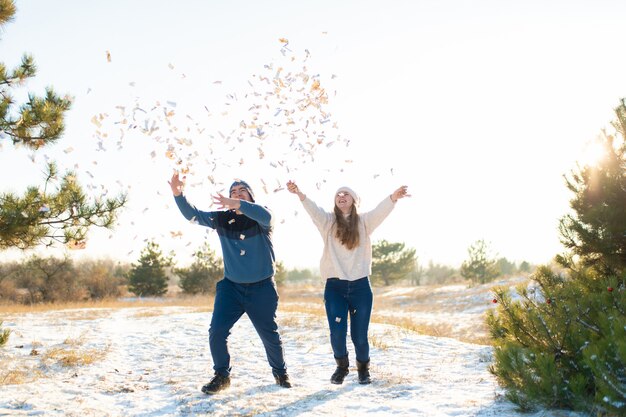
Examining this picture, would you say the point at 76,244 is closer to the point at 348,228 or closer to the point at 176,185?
the point at 176,185

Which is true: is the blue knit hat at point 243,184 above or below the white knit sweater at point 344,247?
above

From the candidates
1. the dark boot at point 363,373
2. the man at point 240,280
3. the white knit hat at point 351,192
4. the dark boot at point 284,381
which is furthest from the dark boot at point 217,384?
the white knit hat at point 351,192

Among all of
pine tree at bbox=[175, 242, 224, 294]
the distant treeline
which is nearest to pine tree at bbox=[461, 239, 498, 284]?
the distant treeline

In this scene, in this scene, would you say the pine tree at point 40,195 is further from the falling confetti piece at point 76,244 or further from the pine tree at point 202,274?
the pine tree at point 202,274

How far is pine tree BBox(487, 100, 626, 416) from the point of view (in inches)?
148

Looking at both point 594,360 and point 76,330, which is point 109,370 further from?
point 594,360

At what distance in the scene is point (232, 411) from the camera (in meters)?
4.68

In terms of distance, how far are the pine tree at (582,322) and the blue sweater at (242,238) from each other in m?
2.49

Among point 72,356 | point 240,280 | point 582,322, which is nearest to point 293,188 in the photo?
point 240,280

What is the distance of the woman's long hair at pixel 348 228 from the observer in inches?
221

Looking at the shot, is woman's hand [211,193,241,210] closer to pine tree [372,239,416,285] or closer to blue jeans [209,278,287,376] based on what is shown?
blue jeans [209,278,287,376]

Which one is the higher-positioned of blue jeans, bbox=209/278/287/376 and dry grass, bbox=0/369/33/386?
blue jeans, bbox=209/278/287/376

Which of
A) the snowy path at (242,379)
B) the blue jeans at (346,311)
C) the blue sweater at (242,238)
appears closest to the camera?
the snowy path at (242,379)

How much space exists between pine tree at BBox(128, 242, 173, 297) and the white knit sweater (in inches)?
1344
